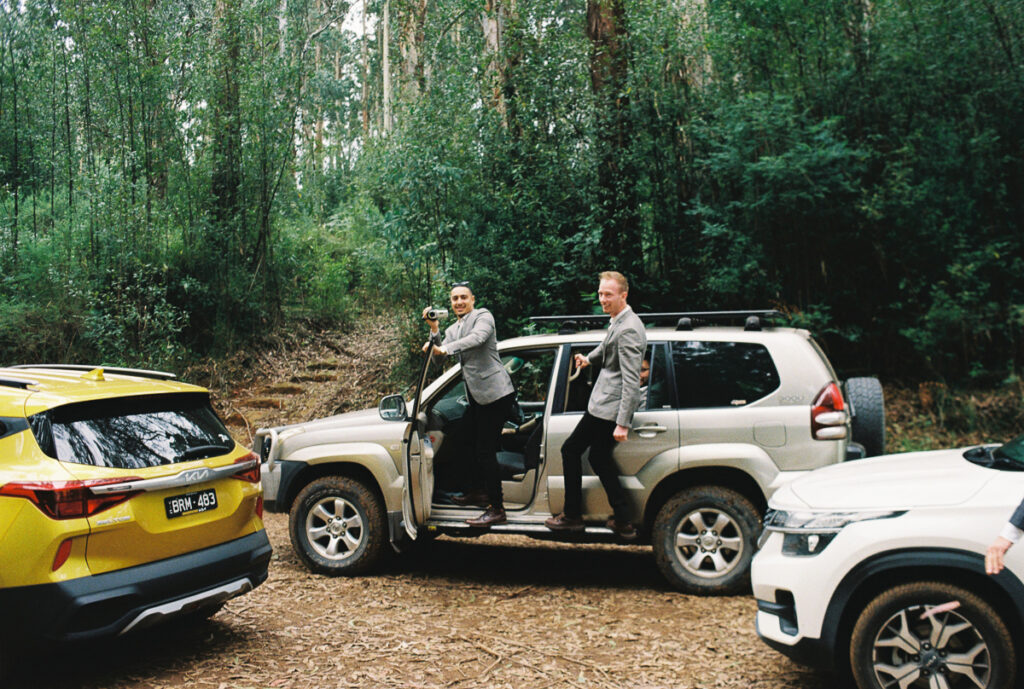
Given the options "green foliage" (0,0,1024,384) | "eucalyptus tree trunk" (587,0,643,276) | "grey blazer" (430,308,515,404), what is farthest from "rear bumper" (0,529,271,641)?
"eucalyptus tree trunk" (587,0,643,276)

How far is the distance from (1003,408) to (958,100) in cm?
396

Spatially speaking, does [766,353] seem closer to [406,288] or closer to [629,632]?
[629,632]

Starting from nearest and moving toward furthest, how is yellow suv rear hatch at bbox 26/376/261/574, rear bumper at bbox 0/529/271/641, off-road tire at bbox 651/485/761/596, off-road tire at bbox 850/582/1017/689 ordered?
off-road tire at bbox 850/582/1017/689, rear bumper at bbox 0/529/271/641, yellow suv rear hatch at bbox 26/376/261/574, off-road tire at bbox 651/485/761/596

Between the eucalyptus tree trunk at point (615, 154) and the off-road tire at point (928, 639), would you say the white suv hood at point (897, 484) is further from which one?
the eucalyptus tree trunk at point (615, 154)

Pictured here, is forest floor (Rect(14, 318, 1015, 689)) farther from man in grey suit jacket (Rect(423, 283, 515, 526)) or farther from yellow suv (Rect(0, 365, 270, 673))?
man in grey suit jacket (Rect(423, 283, 515, 526))

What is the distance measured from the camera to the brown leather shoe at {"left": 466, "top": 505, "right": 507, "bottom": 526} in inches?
240

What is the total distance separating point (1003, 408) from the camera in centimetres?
996

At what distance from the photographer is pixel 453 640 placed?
16.7ft

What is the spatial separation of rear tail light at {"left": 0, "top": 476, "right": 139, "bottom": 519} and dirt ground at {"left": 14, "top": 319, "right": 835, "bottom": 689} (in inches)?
25.8

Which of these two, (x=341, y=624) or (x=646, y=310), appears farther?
(x=646, y=310)

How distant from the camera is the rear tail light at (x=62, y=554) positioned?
3.84m

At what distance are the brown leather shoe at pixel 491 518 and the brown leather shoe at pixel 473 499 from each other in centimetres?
29

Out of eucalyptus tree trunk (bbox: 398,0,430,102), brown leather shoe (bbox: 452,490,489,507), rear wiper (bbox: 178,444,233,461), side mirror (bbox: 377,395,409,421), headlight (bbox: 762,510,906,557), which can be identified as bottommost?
brown leather shoe (bbox: 452,490,489,507)

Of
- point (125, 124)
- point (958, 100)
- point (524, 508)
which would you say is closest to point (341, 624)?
point (524, 508)
